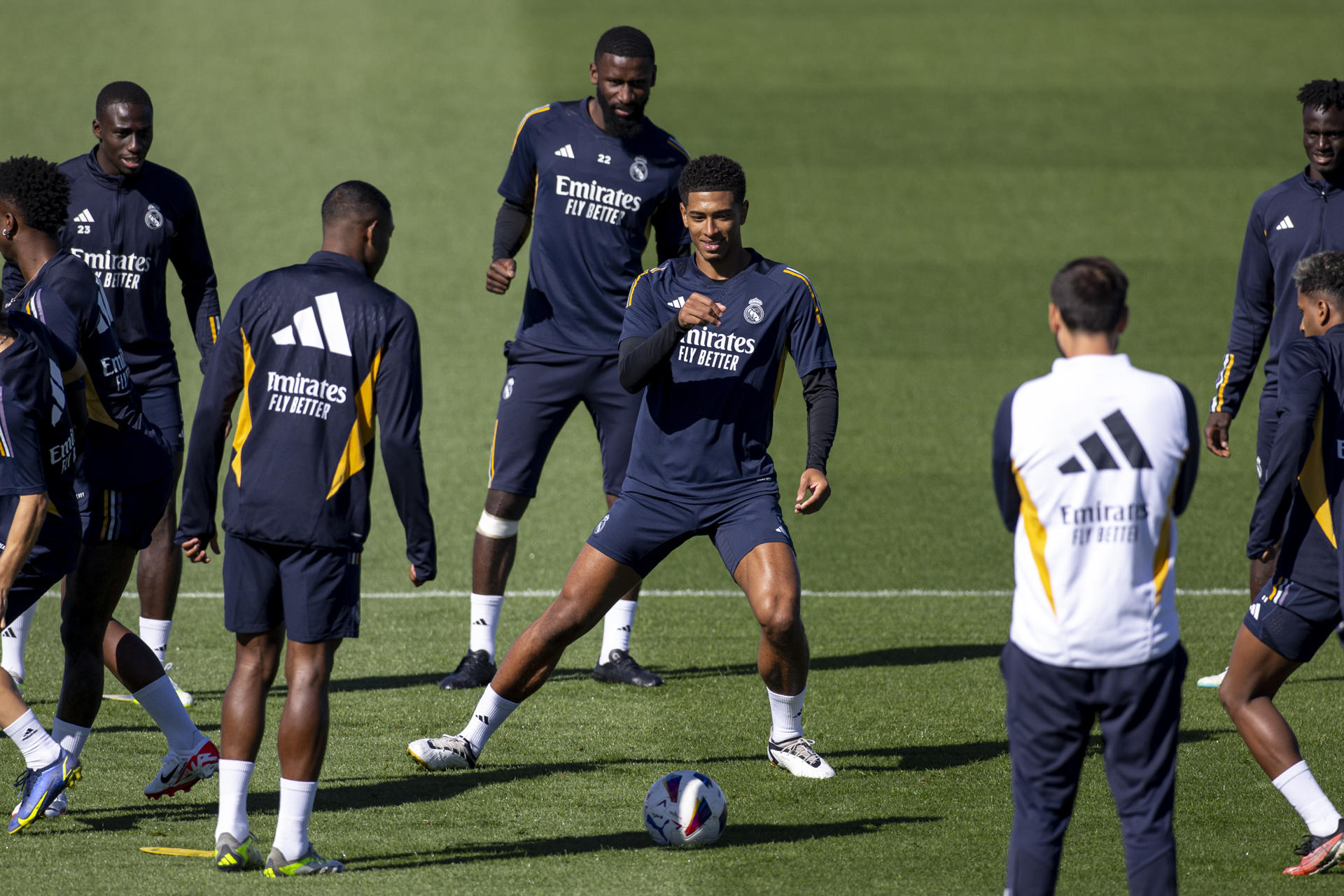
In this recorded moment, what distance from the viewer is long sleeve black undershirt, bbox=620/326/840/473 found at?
569 centimetres

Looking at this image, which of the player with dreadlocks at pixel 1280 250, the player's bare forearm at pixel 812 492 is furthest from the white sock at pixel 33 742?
the player with dreadlocks at pixel 1280 250

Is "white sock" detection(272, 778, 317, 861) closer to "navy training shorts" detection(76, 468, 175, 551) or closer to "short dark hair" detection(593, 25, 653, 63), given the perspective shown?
"navy training shorts" detection(76, 468, 175, 551)

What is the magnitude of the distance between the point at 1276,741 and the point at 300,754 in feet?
10.3

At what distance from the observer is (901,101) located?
76.3 ft

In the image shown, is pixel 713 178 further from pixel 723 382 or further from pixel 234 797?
pixel 234 797

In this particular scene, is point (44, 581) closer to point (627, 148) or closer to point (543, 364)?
point (543, 364)

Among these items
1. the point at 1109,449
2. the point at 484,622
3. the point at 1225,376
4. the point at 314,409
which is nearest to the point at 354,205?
the point at 314,409

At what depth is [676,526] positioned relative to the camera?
593 cm

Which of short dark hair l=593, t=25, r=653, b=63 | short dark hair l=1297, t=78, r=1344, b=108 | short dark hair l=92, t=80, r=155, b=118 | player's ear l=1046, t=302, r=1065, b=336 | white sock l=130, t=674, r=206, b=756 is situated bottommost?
white sock l=130, t=674, r=206, b=756

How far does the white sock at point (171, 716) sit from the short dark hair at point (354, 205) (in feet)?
6.22

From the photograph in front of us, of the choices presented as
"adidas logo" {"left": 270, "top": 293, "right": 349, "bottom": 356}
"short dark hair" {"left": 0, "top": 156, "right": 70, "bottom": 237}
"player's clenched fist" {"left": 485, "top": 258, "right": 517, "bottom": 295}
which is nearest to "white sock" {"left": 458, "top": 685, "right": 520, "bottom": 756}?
"adidas logo" {"left": 270, "top": 293, "right": 349, "bottom": 356}

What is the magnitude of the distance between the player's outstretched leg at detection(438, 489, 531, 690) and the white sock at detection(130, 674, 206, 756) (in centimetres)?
203

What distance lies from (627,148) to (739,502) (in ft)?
8.21

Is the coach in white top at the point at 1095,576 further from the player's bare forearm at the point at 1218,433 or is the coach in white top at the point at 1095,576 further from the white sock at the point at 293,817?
the player's bare forearm at the point at 1218,433
